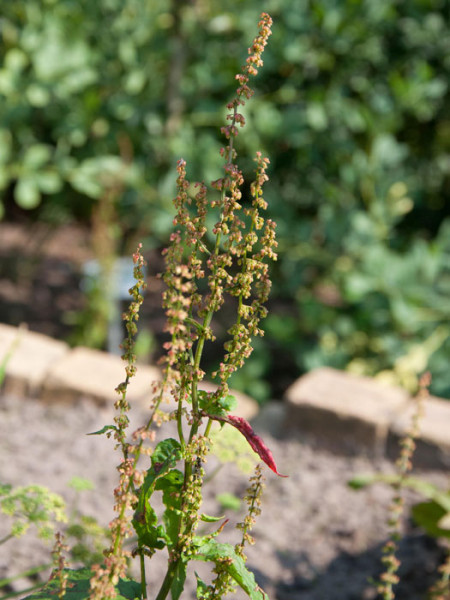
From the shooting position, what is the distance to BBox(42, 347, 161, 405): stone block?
7.65 ft

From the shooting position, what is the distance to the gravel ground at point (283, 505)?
1.77 metres

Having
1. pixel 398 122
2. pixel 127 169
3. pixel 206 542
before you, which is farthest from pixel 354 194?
pixel 206 542

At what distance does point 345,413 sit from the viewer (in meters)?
2.27

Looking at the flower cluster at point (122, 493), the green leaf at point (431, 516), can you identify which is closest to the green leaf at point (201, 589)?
the flower cluster at point (122, 493)

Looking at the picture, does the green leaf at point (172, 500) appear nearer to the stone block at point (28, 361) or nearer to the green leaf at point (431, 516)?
the green leaf at point (431, 516)

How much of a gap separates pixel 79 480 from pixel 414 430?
640mm

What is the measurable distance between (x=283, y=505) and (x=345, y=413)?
370 mm

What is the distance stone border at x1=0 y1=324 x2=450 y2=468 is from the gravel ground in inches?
1.7

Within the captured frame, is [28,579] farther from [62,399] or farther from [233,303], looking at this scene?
[233,303]

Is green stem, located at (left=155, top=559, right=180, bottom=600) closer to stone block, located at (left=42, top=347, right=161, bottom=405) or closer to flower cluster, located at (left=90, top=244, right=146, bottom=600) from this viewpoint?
flower cluster, located at (left=90, top=244, right=146, bottom=600)

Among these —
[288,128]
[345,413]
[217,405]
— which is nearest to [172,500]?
[217,405]

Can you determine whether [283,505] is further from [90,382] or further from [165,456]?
[165,456]

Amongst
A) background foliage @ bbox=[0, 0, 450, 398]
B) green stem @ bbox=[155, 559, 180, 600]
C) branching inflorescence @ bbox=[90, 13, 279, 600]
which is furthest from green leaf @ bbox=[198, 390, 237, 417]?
background foliage @ bbox=[0, 0, 450, 398]

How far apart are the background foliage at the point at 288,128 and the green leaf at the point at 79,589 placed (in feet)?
5.88
